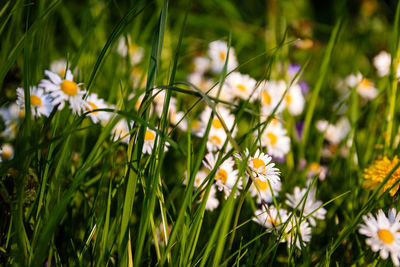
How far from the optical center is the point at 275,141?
1128 millimetres

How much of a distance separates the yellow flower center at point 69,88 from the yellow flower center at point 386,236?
0.59m

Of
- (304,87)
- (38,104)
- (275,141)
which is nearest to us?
(38,104)

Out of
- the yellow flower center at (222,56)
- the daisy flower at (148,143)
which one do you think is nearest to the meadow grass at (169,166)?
the daisy flower at (148,143)

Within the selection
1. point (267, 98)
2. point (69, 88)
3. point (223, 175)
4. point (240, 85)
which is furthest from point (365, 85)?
point (69, 88)

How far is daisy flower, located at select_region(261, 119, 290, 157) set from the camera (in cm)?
109

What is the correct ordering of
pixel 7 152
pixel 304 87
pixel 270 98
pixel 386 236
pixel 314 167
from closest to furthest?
pixel 386 236 < pixel 7 152 < pixel 314 167 < pixel 270 98 < pixel 304 87

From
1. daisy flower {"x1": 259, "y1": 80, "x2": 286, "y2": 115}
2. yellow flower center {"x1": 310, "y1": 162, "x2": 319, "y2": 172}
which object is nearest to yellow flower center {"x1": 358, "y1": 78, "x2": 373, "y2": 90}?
daisy flower {"x1": 259, "y1": 80, "x2": 286, "y2": 115}

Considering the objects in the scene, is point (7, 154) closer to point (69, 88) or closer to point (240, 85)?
point (69, 88)

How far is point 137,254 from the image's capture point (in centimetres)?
58

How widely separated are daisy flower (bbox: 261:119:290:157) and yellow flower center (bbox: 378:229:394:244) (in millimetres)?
462

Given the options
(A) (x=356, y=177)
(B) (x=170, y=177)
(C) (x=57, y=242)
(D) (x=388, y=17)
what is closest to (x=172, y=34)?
(B) (x=170, y=177)

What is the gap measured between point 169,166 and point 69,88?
474 mm

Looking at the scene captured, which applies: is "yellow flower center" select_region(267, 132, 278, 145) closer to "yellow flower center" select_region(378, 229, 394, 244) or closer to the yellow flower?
the yellow flower

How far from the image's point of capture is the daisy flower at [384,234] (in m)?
0.60
